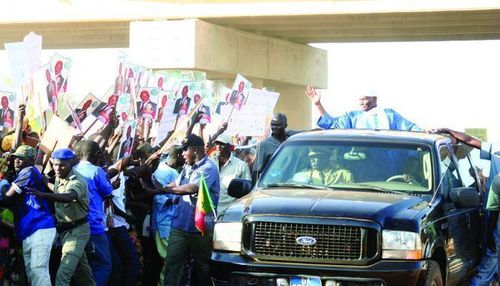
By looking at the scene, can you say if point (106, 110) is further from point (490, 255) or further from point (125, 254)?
point (490, 255)

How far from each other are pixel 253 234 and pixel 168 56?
22706 millimetres

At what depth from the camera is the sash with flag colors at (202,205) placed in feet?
35.6

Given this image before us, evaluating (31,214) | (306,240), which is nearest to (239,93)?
(31,214)

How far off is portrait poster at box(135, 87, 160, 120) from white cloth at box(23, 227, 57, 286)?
473 cm

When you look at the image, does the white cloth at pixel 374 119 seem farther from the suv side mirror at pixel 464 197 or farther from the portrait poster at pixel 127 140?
the suv side mirror at pixel 464 197

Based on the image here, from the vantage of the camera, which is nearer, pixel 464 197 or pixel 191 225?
pixel 464 197

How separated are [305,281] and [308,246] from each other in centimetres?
33

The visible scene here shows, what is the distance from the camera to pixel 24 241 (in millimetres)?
10055

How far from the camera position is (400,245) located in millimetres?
9008

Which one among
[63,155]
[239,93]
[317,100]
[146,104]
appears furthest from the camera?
[239,93]

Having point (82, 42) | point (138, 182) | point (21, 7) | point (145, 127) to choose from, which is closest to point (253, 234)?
point (138, 182)

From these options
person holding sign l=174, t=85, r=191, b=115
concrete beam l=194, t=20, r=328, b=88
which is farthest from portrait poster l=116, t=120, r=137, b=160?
concrete beam l=194, t=20, r=328, b=88

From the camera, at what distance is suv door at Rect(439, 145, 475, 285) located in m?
10.2

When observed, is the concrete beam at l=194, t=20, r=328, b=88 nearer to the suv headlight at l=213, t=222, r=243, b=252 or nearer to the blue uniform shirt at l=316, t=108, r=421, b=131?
the blue uniform shirt at l=316, t=108, r=421, b=131
